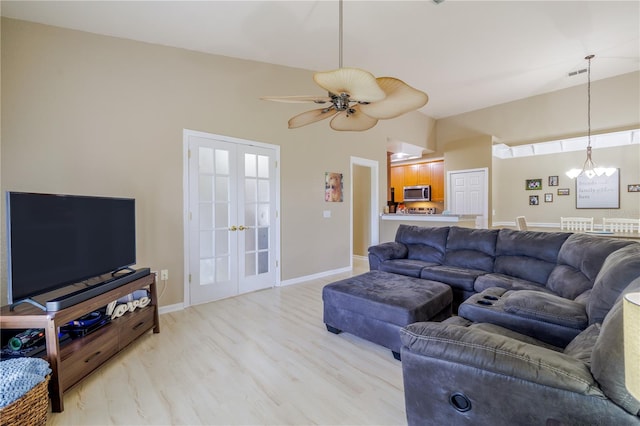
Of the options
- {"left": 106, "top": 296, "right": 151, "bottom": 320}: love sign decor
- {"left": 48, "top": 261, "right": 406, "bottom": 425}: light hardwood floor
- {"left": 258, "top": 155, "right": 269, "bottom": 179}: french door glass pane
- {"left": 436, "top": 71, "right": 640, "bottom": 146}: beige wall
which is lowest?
{"left": 48, "top": 261, "right": 406, "bottom": 425}: light hardwood floor

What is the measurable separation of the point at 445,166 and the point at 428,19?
4.69 meters

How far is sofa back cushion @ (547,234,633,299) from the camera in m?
2.12

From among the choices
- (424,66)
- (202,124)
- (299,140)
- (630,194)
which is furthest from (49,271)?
(630,194)

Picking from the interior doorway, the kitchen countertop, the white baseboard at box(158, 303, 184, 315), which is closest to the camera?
the white baseboard at box(158, 303, 184, 315)

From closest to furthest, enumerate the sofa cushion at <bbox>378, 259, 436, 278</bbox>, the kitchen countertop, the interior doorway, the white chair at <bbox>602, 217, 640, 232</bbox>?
1. the sofa cushion at <bbox>378, 259, 436, 278</bbox>
2. the white chair at <bbox>602, 217, 640, 232</bbox>
3. the kitchen countertop
4. the interior doorway

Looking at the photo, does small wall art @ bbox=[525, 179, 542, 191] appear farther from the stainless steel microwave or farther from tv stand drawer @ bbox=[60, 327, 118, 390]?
tv stand drawer @ bbox=[60, 327, 118, 390]

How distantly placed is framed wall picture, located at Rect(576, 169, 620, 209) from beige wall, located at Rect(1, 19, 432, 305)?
5553mm

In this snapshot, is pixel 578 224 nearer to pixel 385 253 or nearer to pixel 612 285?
pixel 385 253

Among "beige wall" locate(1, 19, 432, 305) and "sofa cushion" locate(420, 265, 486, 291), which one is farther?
"sofa cushion" locate(420, 265, 486, 291)

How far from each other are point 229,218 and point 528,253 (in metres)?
3.55

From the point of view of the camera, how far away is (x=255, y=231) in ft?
13.4

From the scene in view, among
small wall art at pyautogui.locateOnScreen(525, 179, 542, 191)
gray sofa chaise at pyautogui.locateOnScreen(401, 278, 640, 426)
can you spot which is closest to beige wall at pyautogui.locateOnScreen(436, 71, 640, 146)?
small wall art at pyautogui.locateOnScreen(525, 179, 542, 191)

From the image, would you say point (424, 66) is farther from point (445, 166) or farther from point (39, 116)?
point (39, 116)

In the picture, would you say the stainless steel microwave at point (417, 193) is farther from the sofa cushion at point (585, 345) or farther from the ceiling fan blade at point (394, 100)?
the sofa cushion at point (585, 345)
